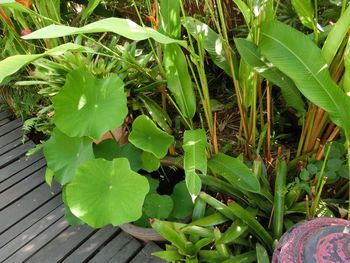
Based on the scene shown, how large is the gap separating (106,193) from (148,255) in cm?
42

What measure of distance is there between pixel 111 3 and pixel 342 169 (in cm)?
174

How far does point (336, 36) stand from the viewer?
105cm

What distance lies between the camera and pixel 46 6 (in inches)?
66.0

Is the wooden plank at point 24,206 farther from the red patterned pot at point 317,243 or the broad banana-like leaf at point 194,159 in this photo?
the red patterned pot at point 317,243

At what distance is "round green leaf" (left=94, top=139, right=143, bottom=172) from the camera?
1504mm

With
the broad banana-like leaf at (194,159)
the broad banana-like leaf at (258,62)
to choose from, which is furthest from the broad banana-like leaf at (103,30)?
the broad banana-like leaf at (194,159)

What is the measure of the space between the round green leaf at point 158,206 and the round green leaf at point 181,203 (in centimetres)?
5

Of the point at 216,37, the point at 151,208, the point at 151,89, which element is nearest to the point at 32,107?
the point at 151,89

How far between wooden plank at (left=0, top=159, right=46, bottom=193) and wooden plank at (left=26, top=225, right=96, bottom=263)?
56 centimetres

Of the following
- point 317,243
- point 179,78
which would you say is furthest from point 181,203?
point 317,243

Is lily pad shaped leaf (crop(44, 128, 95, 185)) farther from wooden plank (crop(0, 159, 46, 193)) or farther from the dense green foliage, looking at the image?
wooden plank (crop(0, 159, 46, 193))

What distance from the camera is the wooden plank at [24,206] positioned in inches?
70.0

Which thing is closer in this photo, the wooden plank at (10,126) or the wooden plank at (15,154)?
the wooden plank at (15,154)

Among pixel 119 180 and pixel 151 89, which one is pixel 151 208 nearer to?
pixel 119 180
